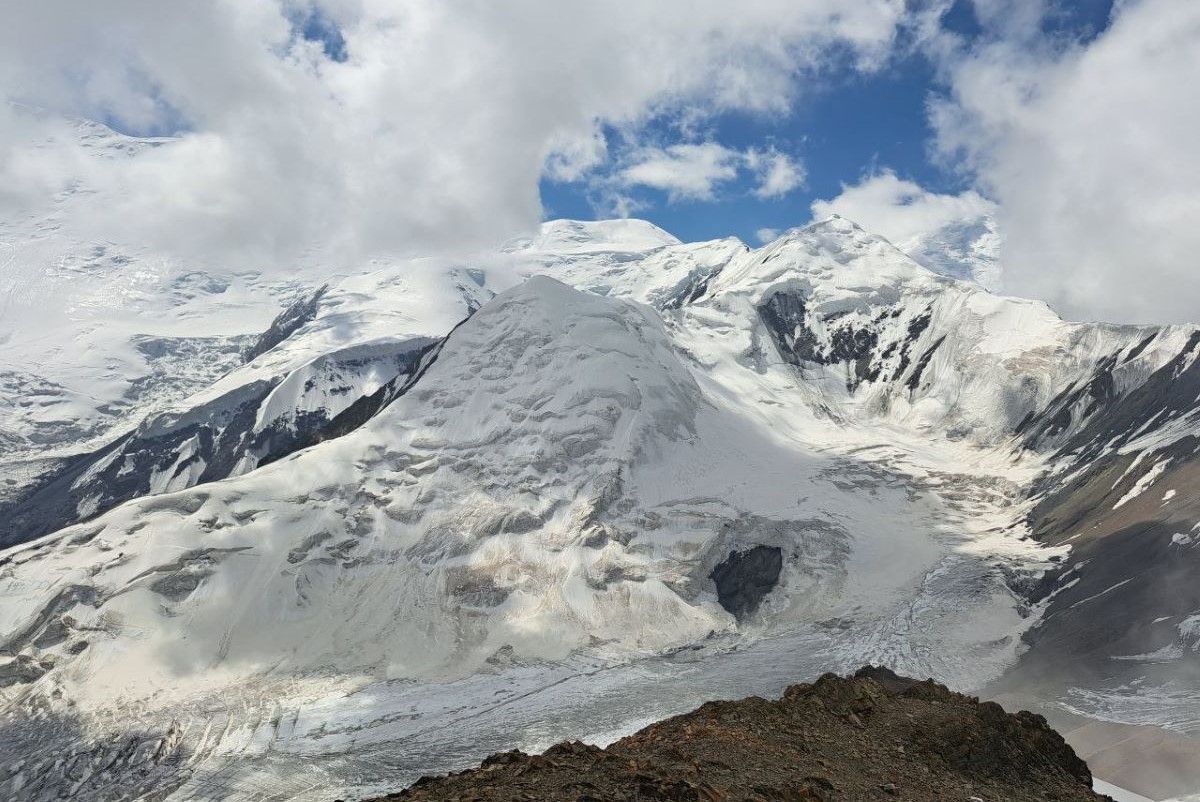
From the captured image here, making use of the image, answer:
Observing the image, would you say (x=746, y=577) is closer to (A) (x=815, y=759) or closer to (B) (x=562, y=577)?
(B) (x=562, y=577)

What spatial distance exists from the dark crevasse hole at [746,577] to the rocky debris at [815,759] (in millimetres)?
88013

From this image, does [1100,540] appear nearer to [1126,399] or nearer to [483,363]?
[1126,399]

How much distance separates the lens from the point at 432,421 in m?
167

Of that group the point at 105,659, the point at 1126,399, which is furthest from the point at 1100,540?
the point at 105,659

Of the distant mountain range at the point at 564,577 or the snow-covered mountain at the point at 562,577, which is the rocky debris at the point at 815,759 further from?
the snow-covered mountain at the point at 562,577

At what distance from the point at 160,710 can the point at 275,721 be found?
51.7ft

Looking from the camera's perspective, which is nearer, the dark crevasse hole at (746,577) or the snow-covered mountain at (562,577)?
the snow-covered mountain at (562,577)

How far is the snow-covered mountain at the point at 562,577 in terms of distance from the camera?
96.1 meters

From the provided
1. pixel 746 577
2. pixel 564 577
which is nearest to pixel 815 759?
pixel 564 577

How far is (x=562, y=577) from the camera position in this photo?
434 ft

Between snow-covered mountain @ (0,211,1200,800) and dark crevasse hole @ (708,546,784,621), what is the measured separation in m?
0.54

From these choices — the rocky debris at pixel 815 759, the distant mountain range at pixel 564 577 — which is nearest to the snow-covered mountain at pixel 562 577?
the distant mountain range at pixel 564 577

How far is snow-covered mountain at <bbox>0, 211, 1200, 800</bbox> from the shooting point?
96.1m

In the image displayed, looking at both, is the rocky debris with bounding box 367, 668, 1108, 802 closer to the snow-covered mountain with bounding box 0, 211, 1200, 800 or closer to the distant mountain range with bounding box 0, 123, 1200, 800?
the distant mountain range with bounding box 0, 123, 1200, 800
